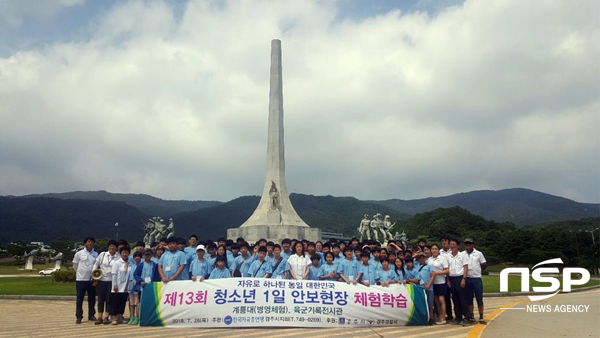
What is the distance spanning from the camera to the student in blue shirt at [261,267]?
8.02 m

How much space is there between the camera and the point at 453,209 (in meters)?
73.1

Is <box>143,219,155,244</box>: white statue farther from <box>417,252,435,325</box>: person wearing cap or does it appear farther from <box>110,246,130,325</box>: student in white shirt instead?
<box>417,252,435,325</box>: person wearing cap

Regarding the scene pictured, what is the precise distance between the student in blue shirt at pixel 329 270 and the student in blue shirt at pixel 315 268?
2.2 inches

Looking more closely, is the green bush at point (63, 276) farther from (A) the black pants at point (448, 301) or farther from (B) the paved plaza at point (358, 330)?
(A) the black pants at point (448, 301)

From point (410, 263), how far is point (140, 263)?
472 cm

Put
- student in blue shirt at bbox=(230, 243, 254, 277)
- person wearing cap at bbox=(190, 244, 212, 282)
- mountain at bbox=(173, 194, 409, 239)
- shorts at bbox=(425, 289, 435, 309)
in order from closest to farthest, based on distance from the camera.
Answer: person wearing cap at bbox=(190, 244, 212, 282) → shorts at bbox=(425, 289, 435, 309) → student in blue shirt at bbox=(230, 243, 254, 277) → mountain at bbox=(173, 194, 409, 239)

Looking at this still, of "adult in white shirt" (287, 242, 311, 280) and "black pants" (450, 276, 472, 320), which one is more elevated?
"adult in white shirt" (287, 242, 311, 280)

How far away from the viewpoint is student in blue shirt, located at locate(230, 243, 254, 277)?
8.23 meters

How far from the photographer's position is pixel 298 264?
8164 mm

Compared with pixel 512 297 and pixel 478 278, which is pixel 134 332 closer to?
pixel 478 278

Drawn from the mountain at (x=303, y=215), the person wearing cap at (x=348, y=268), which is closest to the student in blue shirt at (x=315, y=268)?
the person wearing cap at (x=348, y=268)

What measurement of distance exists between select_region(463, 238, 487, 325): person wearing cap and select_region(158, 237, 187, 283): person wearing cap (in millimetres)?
4743

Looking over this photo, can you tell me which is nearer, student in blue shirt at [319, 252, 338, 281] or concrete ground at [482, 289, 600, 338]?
concrete ground at [482, 289, 600, 338]

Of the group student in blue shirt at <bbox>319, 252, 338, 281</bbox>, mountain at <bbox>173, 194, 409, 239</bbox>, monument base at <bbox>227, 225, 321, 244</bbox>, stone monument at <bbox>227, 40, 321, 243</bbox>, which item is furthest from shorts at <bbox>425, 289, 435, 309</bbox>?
mountain at <bbox>173, 194, 409, 239</bbox>
